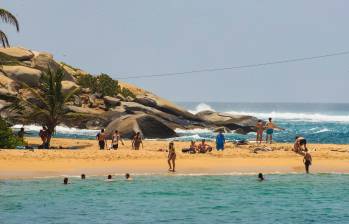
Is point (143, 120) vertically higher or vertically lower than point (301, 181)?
higher

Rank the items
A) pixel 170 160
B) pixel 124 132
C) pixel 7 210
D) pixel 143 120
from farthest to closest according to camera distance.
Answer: pixel 143 120 → pixel 124 132 → pixel 170 160 → pixel 7 210

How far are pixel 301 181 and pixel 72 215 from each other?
1216 centimetres

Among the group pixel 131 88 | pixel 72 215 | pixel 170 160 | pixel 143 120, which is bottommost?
pixel 72 215

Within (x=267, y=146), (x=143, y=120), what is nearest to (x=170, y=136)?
(x=143, y=120)

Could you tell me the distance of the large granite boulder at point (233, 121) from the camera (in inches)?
2976

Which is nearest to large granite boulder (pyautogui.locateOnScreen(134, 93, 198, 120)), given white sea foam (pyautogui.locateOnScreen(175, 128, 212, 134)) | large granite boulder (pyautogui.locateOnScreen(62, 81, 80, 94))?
white sea foam (pyautogui.locateOnScreen(175, 128, 212, 134))

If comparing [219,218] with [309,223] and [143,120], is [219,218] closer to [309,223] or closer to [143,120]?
[309,223]

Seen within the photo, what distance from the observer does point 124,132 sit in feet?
180

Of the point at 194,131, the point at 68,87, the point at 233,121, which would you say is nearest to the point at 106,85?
the point at 68,87

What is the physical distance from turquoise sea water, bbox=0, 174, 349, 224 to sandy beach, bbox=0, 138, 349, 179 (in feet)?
5.75

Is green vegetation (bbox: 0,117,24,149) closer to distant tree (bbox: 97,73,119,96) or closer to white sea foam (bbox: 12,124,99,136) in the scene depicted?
white sea foam (bbox: 12,124,99,136)

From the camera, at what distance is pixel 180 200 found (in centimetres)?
2672

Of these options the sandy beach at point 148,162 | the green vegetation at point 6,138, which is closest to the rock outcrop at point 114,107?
the green vegetation at point 6,138

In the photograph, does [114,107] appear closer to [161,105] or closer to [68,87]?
[68,87]
